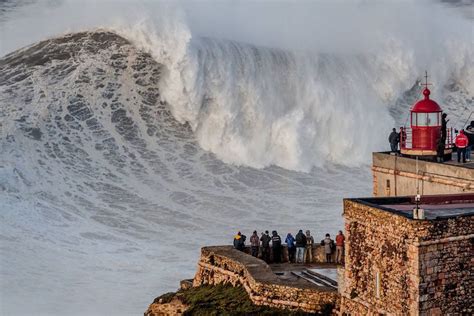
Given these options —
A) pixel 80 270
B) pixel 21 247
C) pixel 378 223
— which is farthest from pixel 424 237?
pixel 21 247

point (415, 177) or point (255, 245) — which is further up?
point (415, 177)

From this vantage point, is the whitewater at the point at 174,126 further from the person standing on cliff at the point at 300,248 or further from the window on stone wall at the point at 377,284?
the window on stone wall at the point at 377,284

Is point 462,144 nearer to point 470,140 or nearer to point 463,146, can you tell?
point 463,146

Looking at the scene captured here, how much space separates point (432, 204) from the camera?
14.3 m

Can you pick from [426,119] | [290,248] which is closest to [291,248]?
[290,248]

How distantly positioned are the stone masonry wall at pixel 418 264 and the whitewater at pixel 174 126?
7.28 m

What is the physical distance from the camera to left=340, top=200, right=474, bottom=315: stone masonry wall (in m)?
12.4

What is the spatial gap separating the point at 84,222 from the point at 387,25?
23.4 metres

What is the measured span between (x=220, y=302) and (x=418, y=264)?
11.1 feet

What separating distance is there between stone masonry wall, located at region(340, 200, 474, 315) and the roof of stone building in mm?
438

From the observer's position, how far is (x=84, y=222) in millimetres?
25844

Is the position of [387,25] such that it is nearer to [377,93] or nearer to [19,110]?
[377,93]

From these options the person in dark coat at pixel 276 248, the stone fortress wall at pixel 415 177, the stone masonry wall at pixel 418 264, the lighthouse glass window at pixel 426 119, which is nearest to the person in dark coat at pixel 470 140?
the lighthouse glass window at pixel 426 119

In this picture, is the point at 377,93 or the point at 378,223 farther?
the point at 377,93
